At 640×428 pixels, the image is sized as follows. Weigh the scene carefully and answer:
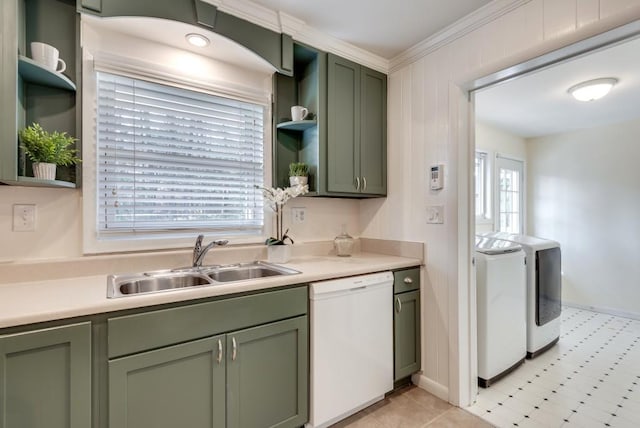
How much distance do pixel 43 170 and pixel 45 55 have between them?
52cm

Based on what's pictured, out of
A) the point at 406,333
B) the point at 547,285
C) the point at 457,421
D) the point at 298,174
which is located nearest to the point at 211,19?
the point at 298,174

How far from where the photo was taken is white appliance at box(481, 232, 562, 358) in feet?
8.46

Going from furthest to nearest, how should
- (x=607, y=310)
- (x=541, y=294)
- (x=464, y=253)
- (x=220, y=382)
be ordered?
(x=607, y=310) < (x=541, y=294) < (x=464, y=253) < (x=220, y=382)

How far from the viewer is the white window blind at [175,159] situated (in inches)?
65.3

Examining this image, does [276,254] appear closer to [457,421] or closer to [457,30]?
[457,421]

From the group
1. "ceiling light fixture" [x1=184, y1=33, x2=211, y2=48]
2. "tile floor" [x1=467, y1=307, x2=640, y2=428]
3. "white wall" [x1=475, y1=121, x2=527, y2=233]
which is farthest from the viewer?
"white wall" [x1=475, y1=121, x2=527, y2=233]

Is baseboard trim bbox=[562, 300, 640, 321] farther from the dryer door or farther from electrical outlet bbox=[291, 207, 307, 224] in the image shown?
electrical outlet bbox=[291, 207, 307, 224]

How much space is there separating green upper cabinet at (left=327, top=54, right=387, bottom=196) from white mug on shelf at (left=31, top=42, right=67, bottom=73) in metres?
1.47

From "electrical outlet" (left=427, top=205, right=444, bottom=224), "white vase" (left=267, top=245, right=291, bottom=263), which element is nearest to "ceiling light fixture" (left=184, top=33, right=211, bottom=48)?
"white vase" (left=267, top=245, right=291, bottom=263)

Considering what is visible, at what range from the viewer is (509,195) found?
4418 mm

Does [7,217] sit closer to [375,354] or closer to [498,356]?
[375,354]

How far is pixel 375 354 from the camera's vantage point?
1853 mm

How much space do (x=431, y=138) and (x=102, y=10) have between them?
1992 millimetres

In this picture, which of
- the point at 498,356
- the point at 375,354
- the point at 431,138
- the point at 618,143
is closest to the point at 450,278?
the point at 375,354
